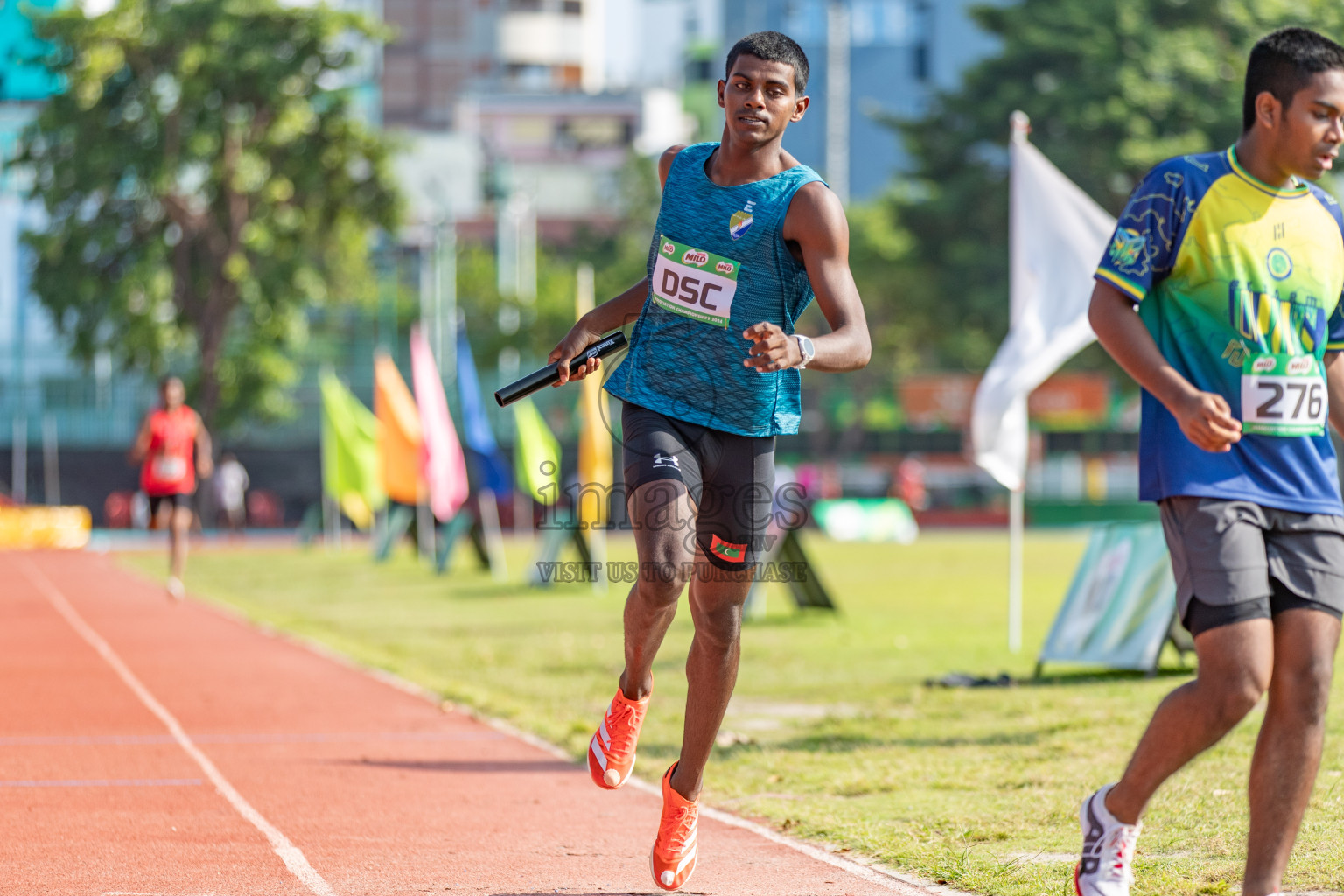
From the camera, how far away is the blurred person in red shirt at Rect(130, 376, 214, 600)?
54.6ft

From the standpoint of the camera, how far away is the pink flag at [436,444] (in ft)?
71.8

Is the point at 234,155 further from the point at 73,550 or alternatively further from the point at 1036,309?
the point at 1036,309

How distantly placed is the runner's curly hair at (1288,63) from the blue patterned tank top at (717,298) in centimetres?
121

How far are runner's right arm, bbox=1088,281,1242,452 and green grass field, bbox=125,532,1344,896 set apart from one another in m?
1.53

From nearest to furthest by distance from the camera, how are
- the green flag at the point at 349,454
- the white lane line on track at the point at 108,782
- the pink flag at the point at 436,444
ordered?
the white lane line on track at the point at 108,782, the pink flag at the point at 436,444, the green flag at the point at 349,454

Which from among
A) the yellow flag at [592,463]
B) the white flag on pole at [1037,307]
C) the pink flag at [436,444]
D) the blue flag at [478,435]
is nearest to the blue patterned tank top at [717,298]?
the white flag on pole at [1037,307]

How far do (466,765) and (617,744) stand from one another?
8.02ft

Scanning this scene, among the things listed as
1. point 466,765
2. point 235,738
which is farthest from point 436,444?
point 466,765

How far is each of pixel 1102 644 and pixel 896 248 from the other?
46.1 meters

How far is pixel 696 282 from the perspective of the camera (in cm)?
473

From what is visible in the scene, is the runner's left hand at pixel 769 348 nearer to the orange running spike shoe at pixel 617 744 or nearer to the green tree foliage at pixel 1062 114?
the orange running spike shoe at pixel 617 744

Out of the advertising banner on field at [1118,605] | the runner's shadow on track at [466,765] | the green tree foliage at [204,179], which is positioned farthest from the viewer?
the green tree foliage at [204,179]

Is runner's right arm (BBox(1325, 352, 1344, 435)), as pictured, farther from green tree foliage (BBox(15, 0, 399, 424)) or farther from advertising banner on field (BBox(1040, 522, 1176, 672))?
green tree foliage (BBox(15, 0, 399, 424))

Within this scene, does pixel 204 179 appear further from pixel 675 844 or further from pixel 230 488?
pixel 675 844
